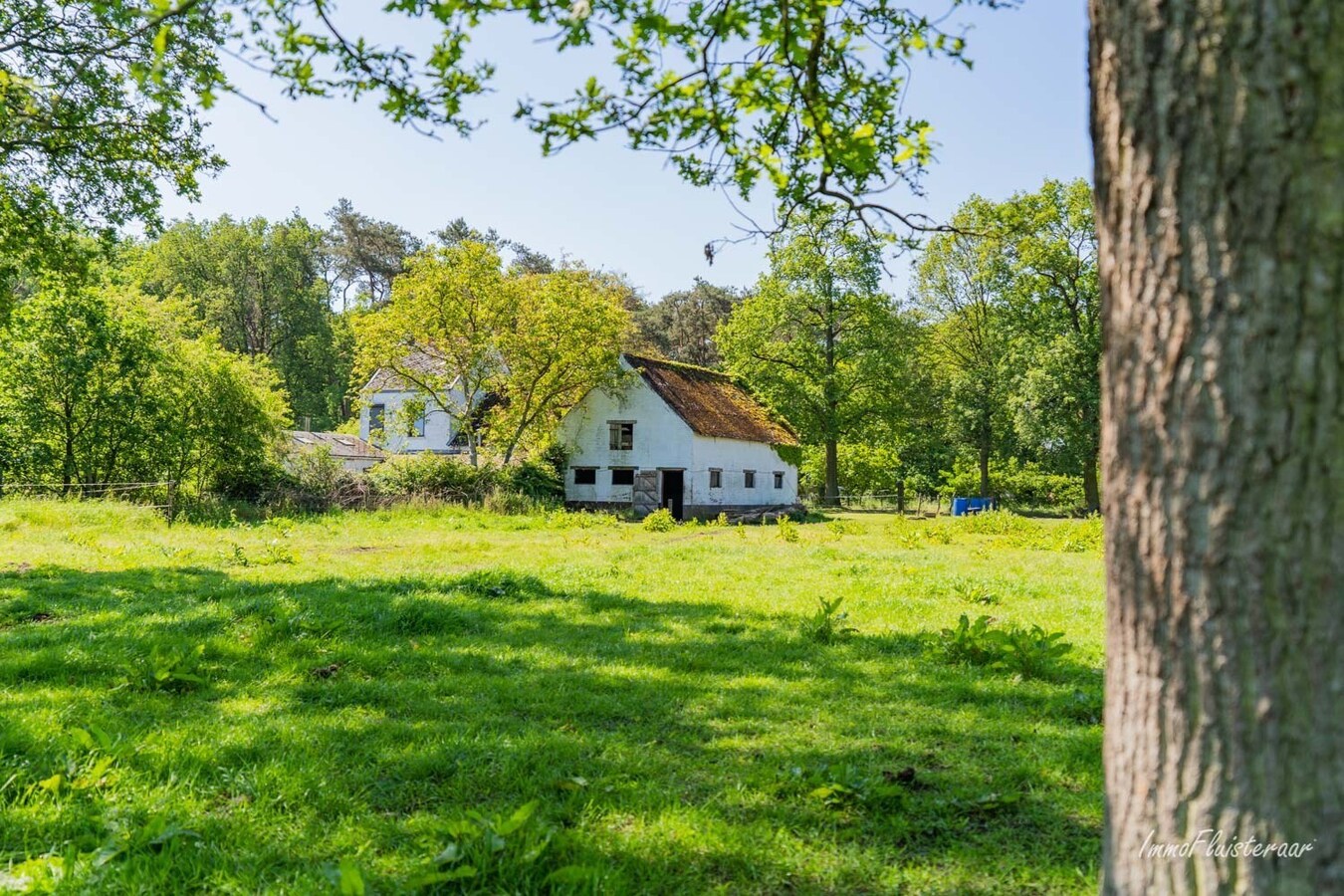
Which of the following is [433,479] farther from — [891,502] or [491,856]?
[491,856]

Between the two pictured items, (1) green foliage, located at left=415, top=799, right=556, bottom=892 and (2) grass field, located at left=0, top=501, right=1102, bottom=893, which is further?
(2) grass field, located at left=0, top=501, right=1102, bottom=893

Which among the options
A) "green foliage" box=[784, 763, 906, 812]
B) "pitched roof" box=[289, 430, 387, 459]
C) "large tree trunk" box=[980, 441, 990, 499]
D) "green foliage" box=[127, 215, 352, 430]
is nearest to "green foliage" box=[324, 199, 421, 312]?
"green foliage" box=[127, 215, 352, 430]

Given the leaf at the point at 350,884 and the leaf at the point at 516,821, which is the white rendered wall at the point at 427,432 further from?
the leaf at the point at 350,884

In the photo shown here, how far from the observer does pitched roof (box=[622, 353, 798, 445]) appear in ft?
119

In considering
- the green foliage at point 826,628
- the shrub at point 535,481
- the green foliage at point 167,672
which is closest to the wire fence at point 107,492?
the shrub at point 535,481

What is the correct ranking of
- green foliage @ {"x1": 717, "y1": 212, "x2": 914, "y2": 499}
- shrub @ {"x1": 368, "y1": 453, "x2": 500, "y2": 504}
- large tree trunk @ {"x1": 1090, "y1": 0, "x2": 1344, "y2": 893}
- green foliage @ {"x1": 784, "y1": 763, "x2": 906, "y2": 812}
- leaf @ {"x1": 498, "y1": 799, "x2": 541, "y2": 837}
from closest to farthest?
large tree trunk @ {"x1": 1090, "y1": 0, "x2": 1344, "y2": 893} < leaf @ {"x1": 498, "y1": 799, "x2": 541, "y2": 837} < green foliage @ {"x1": 784, "y1": 763, "x2": 906, "y2": 812} < shrub @ {"x1": 368, "y1": 453, "x2": 500, "y2": 504} < green foliage @ {"x1": 717, "y1": 212, "x2": 914, "y2": 499}

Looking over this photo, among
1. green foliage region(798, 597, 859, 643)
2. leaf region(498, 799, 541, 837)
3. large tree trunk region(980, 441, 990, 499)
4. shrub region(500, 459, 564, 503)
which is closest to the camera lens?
leaf region(498, 799, 541, 837)

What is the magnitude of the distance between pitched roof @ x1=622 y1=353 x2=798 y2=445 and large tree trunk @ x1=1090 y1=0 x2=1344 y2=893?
3322 cm

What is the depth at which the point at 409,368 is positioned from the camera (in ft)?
119

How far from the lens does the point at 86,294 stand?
24.3 metres

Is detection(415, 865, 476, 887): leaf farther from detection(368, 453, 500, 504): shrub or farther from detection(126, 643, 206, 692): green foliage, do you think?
detection(368, 453, 500, 504): shrub

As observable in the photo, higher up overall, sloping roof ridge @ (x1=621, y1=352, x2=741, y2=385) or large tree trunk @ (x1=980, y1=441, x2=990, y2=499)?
sloping roof ridge @ (x1=621, y1=352, x2=741, y2=385)

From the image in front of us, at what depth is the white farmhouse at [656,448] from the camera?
1404 inches

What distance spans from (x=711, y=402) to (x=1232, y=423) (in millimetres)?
37806
